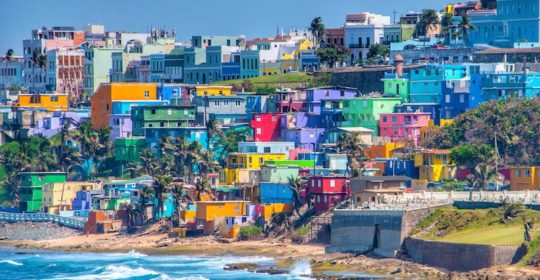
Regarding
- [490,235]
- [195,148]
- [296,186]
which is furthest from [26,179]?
[490,235]

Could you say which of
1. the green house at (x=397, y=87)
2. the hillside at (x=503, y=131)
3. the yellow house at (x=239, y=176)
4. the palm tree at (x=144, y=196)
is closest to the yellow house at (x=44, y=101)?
the green house at (x=397, y=87)

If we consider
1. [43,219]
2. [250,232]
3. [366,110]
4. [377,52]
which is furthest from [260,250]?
[377,52]

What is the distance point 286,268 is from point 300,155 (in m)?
27.7

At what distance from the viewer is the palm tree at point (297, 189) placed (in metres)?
106

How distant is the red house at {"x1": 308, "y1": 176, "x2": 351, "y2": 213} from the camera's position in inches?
4097

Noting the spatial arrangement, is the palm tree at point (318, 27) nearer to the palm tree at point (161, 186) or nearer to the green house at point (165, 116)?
the green house at point (165, 116)

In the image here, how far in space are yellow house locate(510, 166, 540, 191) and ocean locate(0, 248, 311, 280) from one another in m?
15.1

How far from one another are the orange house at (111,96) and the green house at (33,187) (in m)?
15.3

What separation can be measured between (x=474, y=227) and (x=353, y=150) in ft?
78.4

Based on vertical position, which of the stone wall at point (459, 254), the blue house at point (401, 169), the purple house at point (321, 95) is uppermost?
the purple house at point (321, 95)

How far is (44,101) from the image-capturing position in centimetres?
15650

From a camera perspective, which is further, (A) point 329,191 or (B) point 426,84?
(B) point 426,84

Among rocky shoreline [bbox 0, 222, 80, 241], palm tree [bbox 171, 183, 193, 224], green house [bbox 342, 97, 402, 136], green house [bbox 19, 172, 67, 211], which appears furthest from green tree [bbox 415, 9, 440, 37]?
palm tree [bbox 171, 183, 193, 224]

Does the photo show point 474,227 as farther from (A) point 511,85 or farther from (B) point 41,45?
(B) point 41,45
